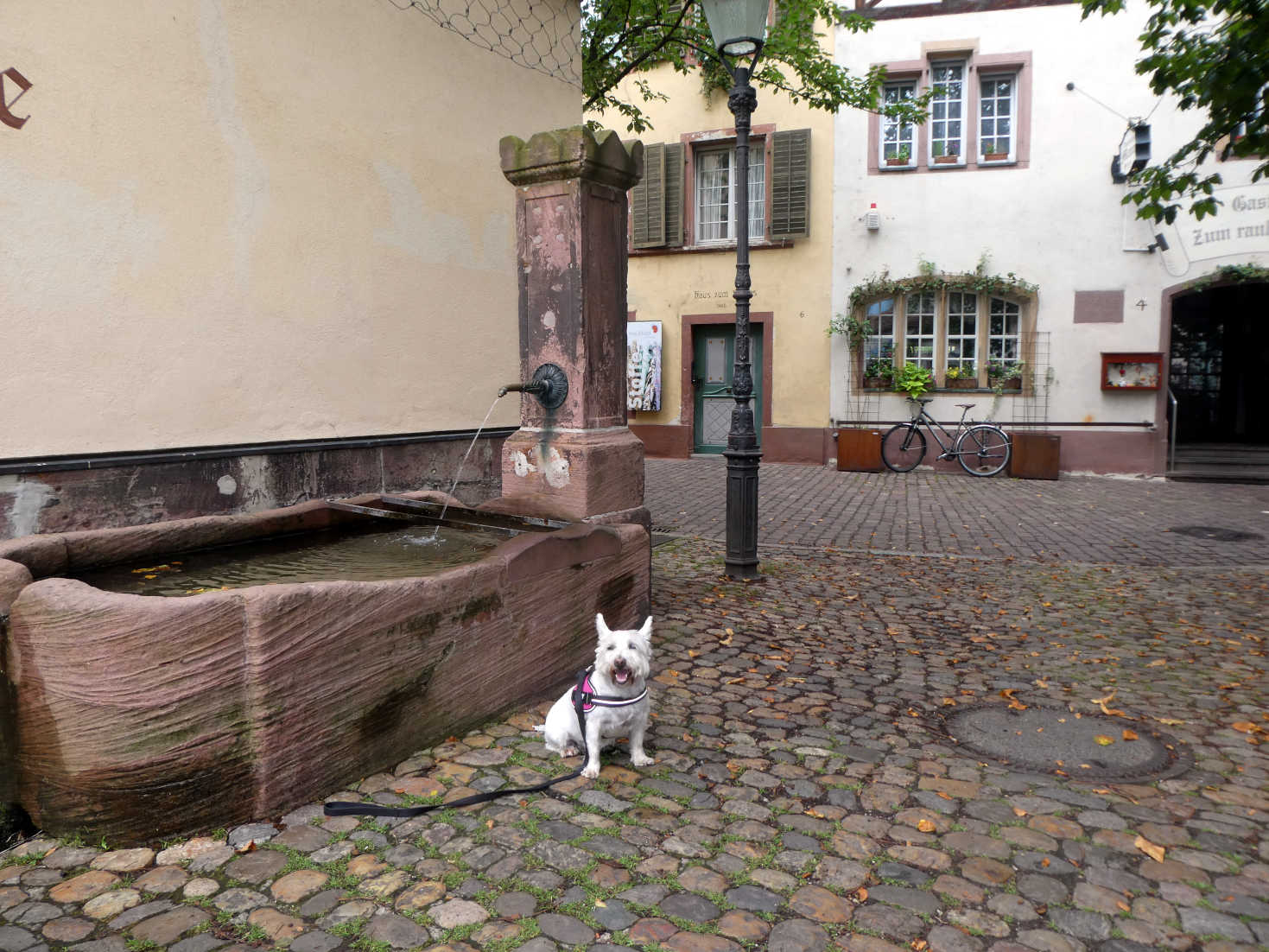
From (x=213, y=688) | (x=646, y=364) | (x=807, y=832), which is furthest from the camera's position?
(x=646, y=364)

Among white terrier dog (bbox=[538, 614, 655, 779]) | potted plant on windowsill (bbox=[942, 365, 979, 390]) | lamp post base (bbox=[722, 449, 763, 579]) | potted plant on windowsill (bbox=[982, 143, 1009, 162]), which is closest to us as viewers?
white terrier dog (bbox=[538, 614, 655, 779])

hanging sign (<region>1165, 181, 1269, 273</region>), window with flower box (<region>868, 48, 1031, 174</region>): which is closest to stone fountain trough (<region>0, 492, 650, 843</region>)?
window with flower box (<region>868, 48, 1031, 174</region>)

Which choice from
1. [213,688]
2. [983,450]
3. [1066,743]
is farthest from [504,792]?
[983,450]

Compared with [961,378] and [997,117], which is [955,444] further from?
[997,117]

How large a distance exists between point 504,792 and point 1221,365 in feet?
57.4

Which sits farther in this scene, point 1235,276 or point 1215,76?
point 1235,276

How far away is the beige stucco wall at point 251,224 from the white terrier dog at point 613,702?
3633 mm

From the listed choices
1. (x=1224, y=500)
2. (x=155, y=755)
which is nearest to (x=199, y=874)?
(x=155, y=755)

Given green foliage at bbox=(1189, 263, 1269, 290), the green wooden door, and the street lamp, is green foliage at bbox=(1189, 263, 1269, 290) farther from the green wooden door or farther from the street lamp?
the street lamp

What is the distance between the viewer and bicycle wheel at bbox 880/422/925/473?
1398cm

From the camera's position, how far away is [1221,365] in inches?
639

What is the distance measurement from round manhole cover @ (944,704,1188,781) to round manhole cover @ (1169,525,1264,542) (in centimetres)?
578

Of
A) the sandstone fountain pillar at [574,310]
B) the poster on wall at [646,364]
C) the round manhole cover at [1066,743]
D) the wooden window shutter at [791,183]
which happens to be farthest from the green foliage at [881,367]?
the round manhole cover at [1066,743]

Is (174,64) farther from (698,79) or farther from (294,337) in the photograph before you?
(698,79)
